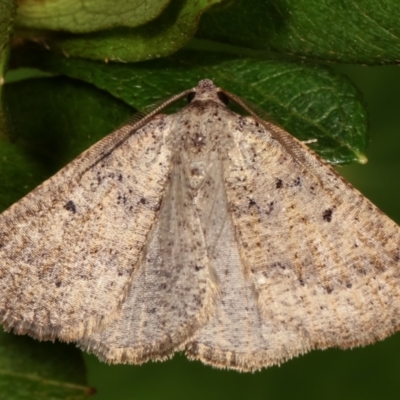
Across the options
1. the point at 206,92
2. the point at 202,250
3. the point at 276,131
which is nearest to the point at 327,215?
the point at 276,131

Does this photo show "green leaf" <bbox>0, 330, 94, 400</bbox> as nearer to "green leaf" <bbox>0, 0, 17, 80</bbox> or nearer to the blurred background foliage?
the blurred background foliage


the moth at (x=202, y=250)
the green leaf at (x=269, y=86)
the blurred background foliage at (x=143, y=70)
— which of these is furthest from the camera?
the moth at (x=202, y=250)

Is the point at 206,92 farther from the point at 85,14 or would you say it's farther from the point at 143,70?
the point at 85,14

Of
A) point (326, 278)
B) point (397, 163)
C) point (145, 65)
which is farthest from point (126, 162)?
point (397, 163)

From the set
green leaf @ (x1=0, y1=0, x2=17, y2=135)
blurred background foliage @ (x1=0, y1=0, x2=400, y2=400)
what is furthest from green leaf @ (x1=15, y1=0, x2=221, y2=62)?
A: green leaf @ (x1=0, y1=0, x2=17, y2=135)

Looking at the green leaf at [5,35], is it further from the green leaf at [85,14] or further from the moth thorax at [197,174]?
the moth thorax at [197,174]

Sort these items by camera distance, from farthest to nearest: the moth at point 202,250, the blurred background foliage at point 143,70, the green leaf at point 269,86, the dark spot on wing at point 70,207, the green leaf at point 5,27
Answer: the dark spot on wing at point 70,207 < the moth at point 202,250 < the green leaf at point 269,86 < the blurred background foliage at point 143,70 < the green leaf at point 5,27

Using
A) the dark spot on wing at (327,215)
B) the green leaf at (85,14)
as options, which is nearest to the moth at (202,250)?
the dark spot on wing at (327,215)
